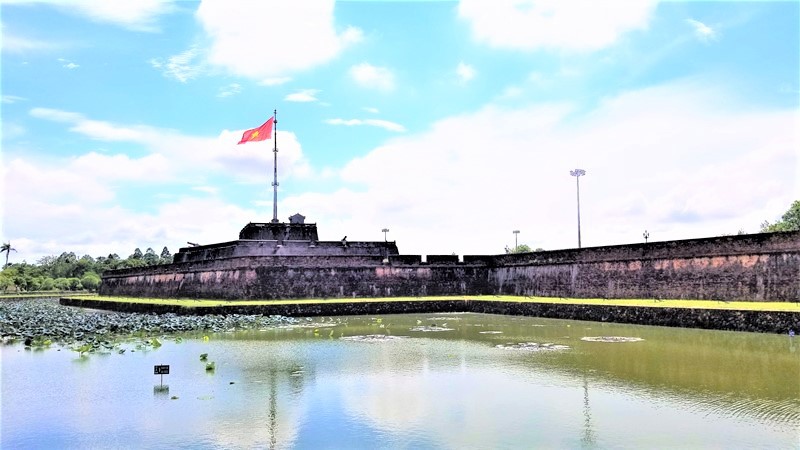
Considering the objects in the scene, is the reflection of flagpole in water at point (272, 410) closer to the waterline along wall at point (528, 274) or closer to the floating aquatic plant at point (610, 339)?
the floating aquatic plant at point (610, 339)

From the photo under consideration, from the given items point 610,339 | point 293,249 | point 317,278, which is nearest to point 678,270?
point 610,339

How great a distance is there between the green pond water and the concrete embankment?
1.57ft

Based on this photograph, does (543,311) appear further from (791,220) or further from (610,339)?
(791,220)

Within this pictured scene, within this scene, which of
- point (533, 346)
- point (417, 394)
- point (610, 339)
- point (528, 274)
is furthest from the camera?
point (528, 274)

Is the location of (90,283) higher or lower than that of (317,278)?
lower

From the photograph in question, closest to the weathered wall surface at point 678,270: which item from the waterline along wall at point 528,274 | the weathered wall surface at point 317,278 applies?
the waterline along wall at point 528,274

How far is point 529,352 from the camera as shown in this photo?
10328 millimetres

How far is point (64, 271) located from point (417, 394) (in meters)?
69.0

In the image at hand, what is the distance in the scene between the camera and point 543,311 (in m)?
17.0

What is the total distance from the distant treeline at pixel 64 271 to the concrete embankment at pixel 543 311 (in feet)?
60.0

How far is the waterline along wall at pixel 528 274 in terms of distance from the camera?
47.8 ft

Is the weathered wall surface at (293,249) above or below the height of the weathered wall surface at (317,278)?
above

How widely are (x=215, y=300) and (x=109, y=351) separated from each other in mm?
10191

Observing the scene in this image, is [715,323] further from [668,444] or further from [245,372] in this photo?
[245,372]
